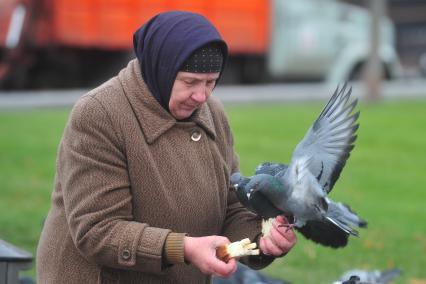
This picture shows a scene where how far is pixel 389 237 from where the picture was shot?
6.15 meters

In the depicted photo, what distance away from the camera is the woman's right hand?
265cm

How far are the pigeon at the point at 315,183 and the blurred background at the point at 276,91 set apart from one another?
2566 millimetres

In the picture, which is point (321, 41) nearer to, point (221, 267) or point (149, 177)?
point (149, 177)

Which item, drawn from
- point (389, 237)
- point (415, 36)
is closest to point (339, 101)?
point (389, 237)

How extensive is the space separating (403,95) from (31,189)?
894 cm

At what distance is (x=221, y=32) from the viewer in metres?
16.7

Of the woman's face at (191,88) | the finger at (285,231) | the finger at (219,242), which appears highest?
the woman's face at (191,88)

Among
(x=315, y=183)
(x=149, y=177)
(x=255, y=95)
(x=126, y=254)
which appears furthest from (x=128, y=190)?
(x=255, y=95)

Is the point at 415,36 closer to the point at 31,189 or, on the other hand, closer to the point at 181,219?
the point at 31,189

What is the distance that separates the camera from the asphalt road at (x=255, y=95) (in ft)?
42.7

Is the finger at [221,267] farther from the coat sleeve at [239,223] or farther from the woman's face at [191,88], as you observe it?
the woman's face at [191,88]

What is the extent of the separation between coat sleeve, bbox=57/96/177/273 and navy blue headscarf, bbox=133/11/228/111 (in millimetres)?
191

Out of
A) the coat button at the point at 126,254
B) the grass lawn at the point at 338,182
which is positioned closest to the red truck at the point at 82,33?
the grass lawn at the point at 338,182

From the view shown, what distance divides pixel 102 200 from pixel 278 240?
1.67 feet
